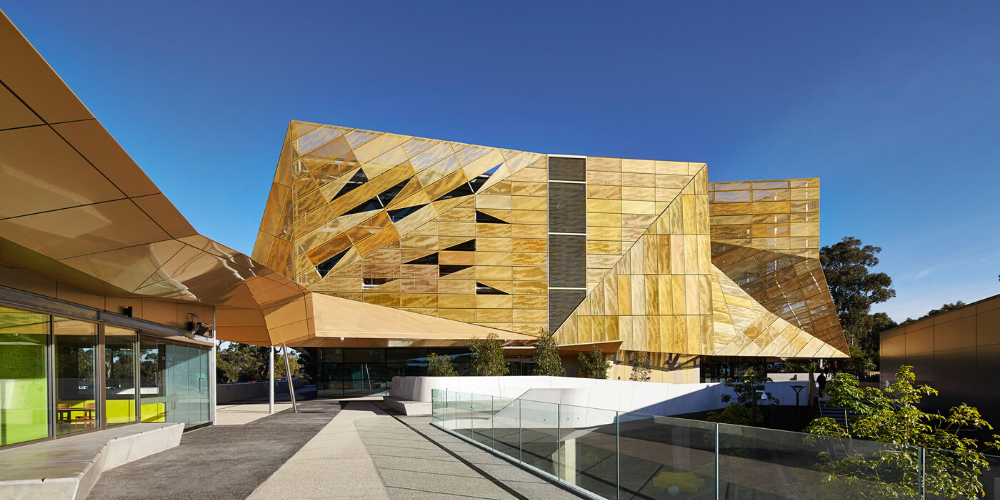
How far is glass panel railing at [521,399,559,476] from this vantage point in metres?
10.1

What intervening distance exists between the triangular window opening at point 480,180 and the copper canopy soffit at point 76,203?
25718 millimetres

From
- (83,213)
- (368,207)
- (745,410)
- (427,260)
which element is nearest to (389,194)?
(368,207)

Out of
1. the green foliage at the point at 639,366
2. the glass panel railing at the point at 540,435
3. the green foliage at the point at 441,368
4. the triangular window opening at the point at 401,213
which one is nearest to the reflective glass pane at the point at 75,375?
the glass panel railing at the point at 540,435

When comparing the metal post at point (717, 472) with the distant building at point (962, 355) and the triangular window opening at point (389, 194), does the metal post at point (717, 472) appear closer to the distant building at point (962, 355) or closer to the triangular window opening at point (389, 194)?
the distant building at point (962, 355)

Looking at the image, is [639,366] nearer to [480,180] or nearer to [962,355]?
[480,180]

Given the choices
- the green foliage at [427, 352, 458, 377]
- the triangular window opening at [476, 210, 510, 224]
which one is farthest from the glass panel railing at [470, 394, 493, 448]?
the triangular window opening at [476, 210, 510, 224]

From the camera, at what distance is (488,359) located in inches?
1200

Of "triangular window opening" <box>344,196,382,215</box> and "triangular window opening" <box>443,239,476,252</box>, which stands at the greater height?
"triangular window opening" <box>344,196,382,215</box>

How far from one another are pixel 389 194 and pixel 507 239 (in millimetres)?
7688

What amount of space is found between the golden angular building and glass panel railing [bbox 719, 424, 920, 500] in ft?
99.8

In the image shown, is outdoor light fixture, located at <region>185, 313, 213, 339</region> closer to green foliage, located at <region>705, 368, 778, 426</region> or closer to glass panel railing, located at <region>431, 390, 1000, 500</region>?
A: glass panel railing, located at <region>431, 390, 1000, 500</region>

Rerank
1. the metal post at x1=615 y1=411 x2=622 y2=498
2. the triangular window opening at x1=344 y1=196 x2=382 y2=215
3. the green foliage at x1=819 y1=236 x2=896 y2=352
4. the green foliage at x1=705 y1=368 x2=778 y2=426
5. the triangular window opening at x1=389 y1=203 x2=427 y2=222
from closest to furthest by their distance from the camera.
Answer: the metal post at x1=615 y1=411 x2=622 y2=498, the green foliage at x1=705 y1=368 x2=778 y2=426, the triangular window opening at x1=344 y1=196 x2=382 y2=215, the triangular window opening at x1=389 y1=203 x2=427 y2=222, the green foliage at x1=819 y1=236 x2=896 y2=352

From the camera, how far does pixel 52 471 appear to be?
25.0 ft

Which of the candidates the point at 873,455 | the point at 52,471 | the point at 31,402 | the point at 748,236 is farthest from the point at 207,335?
the point at 748,236
